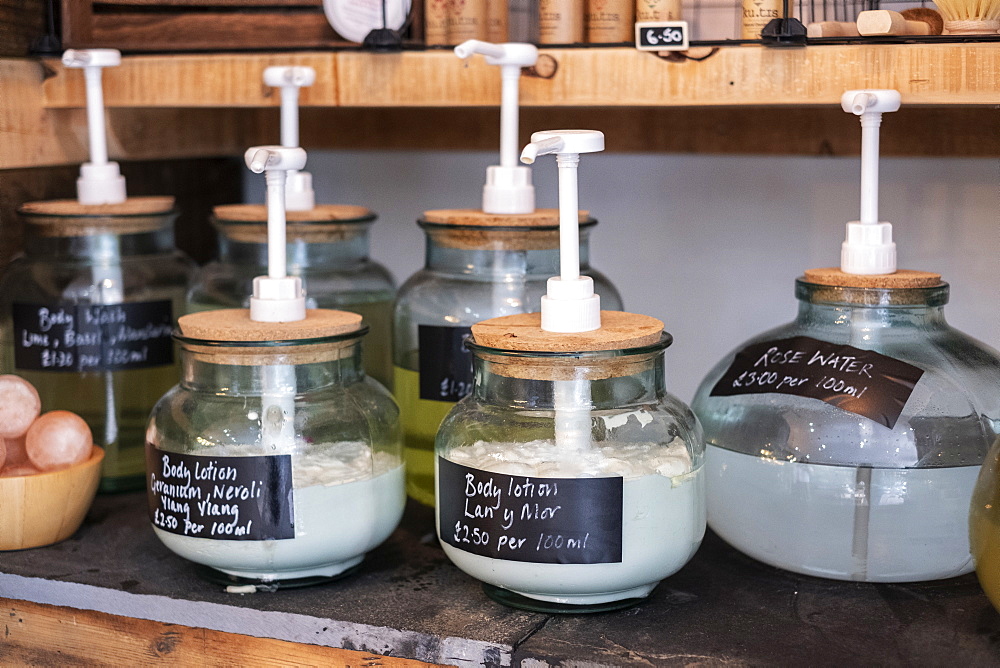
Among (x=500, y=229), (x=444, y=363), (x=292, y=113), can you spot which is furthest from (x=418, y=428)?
(x=292, y=113)

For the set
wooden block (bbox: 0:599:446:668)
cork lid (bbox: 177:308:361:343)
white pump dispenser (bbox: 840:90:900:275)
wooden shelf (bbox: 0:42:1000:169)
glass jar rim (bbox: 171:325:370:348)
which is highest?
wooden shelf (bbox: 0:42:1000:169)

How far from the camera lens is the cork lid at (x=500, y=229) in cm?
77

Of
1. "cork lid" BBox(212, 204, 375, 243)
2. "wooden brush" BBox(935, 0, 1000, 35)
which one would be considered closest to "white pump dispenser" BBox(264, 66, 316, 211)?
"cork lid" BBox(212, 204, 375, 243)

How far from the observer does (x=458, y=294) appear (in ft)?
2.63

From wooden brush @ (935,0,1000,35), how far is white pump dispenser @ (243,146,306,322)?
1.42 feet

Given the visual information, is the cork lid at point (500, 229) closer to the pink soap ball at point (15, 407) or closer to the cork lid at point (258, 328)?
the cork lid at point (258, 328)

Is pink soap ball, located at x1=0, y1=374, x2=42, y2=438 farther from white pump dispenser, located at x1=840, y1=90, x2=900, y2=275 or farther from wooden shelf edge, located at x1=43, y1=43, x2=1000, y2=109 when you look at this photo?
white pump dispenser, located at x1=840, y1=90, x2=900, y2=275

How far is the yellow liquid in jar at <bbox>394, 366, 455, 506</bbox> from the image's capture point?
0.80 meters

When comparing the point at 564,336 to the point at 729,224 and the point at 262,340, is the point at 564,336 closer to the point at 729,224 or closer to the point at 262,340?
the point at 262,340

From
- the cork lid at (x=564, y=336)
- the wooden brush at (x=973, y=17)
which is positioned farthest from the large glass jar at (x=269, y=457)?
the wooden brush at (x=973, y=17)

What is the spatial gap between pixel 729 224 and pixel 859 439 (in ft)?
1.23

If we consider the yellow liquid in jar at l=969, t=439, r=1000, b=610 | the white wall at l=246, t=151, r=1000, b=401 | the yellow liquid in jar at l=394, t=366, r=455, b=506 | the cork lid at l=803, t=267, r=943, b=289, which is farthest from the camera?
the white wall at l=246, t=151, r=1000, b=401

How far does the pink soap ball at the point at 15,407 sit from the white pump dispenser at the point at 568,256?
15.4 inches

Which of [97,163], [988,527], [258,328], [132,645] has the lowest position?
[132,645]
